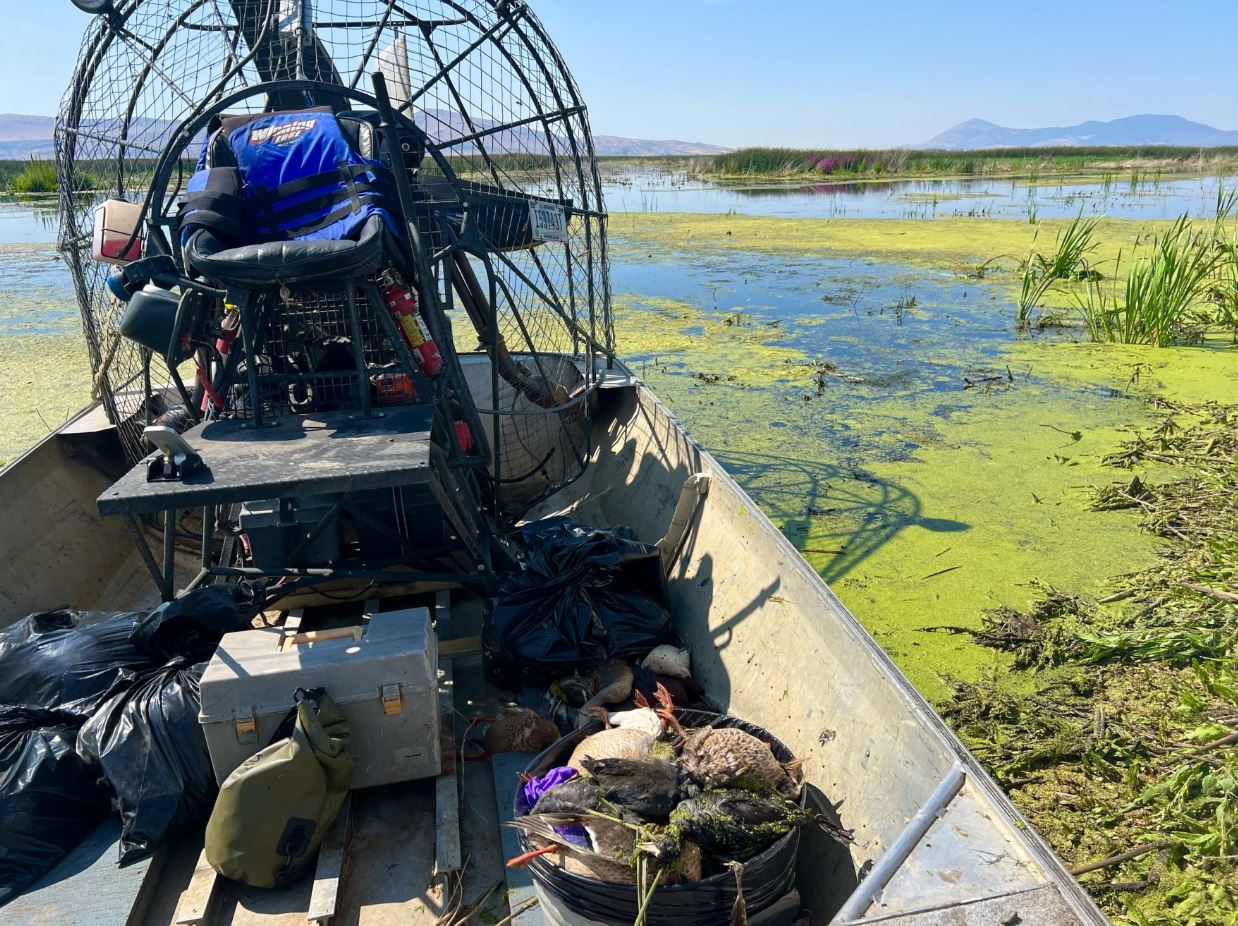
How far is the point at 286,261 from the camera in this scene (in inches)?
87.6

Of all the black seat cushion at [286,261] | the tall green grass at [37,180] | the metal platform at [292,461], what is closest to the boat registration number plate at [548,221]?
the black seat cushion at [286,261]

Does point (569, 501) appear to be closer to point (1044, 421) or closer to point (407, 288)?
point (407, 288)

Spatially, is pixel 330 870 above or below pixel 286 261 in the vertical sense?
below

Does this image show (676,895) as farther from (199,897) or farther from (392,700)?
(199,897)

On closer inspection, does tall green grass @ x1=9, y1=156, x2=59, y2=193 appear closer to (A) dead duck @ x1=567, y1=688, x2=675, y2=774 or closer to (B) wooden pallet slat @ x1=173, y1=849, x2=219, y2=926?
(B) wooden pallet slat @ x1=173, y1=849, x2=219, y2=926

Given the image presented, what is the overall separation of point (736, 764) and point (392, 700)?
885 millimetres

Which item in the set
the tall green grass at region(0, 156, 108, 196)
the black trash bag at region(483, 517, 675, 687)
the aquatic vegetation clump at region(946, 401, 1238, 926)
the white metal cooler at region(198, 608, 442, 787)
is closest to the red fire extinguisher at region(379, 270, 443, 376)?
the black trash bag at region(483, 517, 675, 687)

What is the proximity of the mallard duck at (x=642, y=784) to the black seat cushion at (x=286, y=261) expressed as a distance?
152 cm

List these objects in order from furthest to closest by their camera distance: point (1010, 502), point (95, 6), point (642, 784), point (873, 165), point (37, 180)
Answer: point (873, 165)
point (37, 180)
point (1010, 502)
point (95, 6)
point (642, 784)

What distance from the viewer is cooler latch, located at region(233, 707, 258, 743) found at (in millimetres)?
1929

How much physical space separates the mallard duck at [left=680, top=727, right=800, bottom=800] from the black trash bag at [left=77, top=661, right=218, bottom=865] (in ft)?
4.09

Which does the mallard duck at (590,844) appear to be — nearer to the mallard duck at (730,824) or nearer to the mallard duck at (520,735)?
the mallard duck at (730,824)

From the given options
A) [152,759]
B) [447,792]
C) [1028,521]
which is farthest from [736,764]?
[1028,521]

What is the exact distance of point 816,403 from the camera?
19.5 feet
